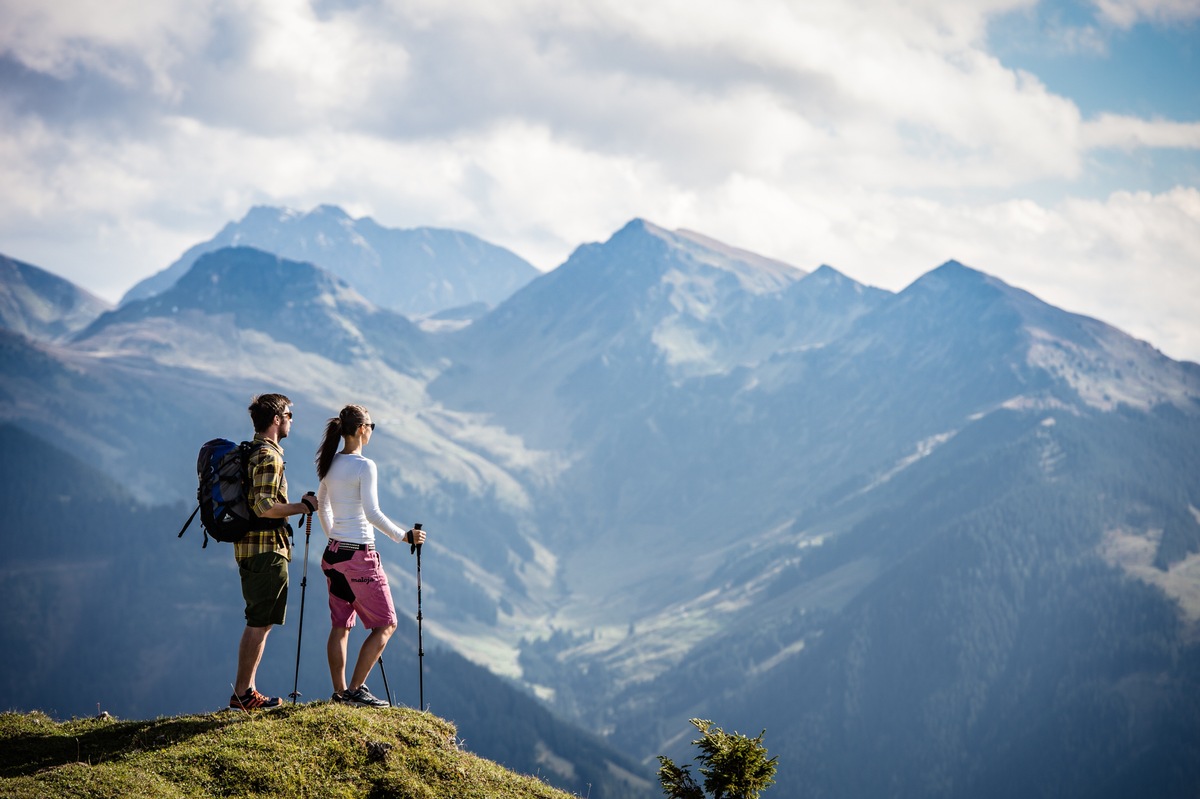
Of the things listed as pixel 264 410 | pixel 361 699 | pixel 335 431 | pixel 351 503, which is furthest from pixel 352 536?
pixel 361 699

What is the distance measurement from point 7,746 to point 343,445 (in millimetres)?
7725

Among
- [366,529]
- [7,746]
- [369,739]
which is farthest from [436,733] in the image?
[7,746]

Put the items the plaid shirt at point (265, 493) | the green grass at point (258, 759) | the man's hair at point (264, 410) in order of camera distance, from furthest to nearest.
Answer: the man's hair at point (264, 410)
the plaid shirt at point (265, 493)
the green grass at point (258, 759)

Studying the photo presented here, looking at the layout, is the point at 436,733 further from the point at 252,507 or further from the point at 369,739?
the point at 252,507

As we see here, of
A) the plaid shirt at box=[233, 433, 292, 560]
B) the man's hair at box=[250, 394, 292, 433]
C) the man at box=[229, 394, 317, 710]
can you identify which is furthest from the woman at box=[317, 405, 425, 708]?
the man's hair at box=[250, 394, 292, 433]

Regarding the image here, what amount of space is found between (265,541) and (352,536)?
148 centimetres

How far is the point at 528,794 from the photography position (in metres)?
18.7

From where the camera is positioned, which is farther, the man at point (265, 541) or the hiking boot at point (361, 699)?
the hiking boot at point (361, 699)

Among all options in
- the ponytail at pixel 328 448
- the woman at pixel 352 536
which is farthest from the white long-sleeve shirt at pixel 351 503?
the ponytail at pixel 328 448

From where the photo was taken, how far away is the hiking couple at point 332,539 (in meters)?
17.6

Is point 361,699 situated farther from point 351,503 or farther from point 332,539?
point 351,503

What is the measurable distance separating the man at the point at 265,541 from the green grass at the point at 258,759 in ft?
4.56

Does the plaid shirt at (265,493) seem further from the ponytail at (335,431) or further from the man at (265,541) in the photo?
the ponytail at (335,431)

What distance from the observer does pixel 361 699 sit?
19.2 m
